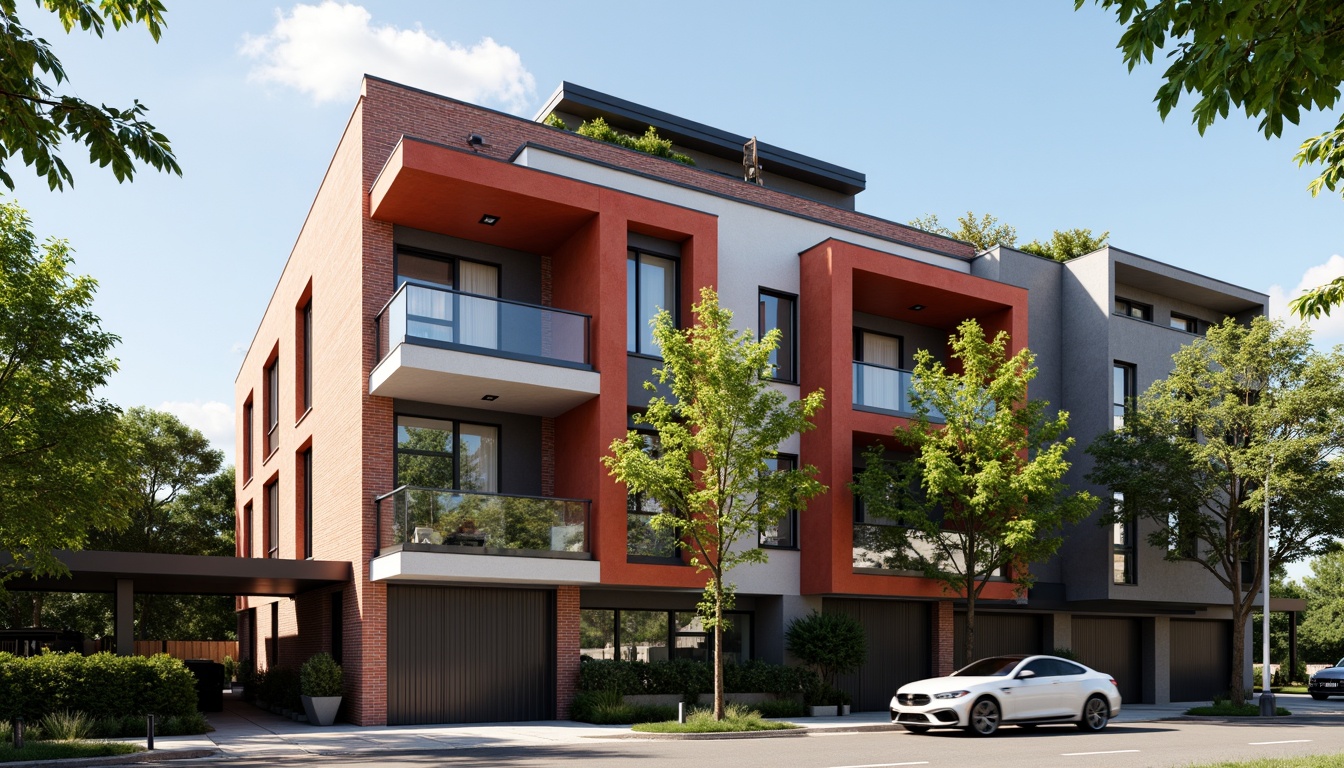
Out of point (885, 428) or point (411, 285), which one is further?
point (885, 428)

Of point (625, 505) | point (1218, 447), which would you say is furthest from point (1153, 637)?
point (625, 505)

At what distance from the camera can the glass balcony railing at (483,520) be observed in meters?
20.2

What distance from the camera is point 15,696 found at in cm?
1853

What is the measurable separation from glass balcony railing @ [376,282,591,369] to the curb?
759cm

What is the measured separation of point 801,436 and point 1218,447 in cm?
1011

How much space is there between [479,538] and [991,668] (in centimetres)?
936

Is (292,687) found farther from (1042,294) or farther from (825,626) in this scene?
(1042,294)

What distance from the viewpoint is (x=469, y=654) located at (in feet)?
70.9

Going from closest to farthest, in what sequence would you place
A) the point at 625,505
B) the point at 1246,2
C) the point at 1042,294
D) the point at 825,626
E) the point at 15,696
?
the point at 1246,2 → the point at 15,696 → the point at 625,505 → the point at 825,626 → the point at 1042,294

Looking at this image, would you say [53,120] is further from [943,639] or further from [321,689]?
[943,639]

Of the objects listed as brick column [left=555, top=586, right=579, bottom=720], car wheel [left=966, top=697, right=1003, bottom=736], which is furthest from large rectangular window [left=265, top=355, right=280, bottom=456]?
car wheel [left=966, top=697, right=1003, bottom=736]

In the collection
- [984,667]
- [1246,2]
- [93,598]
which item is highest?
[1246,2]

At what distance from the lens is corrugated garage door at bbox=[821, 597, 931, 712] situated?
85.0ft

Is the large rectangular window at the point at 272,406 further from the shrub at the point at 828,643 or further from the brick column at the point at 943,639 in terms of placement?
the brick column at the point at 943,639
